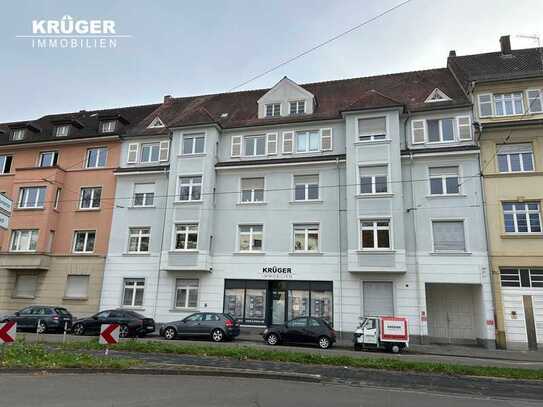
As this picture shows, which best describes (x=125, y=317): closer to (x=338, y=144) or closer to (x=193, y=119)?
(x=193, y=119)

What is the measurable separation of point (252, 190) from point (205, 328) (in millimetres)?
9332

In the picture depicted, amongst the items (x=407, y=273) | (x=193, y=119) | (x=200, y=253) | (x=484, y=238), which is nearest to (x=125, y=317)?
(x=200, y=253)

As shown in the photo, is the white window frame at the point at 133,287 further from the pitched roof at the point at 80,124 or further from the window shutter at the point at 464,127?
the window shutter at the point at 464,127

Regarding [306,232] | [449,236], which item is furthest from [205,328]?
[449,236]

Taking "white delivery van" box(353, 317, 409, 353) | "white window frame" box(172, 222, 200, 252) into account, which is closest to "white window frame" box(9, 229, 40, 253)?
"white window frame" box(172, 222, 200, 252)

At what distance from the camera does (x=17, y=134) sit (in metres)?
32.2

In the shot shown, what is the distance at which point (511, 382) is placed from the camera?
414 inches

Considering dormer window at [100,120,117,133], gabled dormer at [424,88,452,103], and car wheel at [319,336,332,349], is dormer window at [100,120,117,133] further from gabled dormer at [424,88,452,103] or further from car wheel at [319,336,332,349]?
gabled dormer at [424,88,452,103]

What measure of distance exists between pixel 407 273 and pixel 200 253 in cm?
1172

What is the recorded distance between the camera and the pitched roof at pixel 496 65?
22.7 meters

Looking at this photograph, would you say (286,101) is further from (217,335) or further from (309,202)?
(217,335)

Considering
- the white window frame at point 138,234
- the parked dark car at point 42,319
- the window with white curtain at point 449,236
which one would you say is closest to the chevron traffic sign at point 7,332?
the parked dark car at point 42,319

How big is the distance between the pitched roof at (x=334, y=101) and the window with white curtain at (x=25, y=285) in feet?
39.5

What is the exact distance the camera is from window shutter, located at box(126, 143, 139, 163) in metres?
28.3
